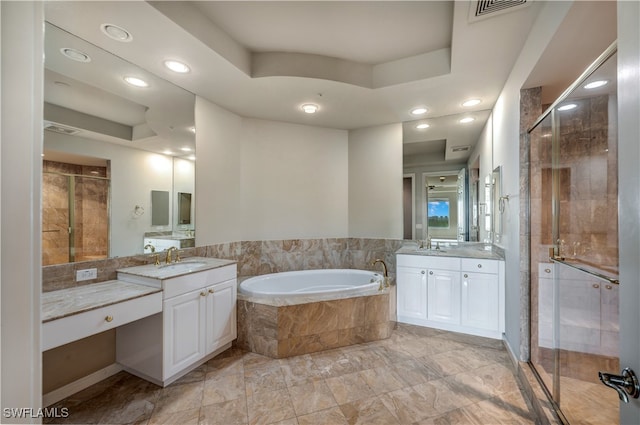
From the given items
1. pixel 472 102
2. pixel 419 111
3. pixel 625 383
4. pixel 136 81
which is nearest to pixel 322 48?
pixel 419 111

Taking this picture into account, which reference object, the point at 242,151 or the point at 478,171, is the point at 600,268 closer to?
the point at 478,171

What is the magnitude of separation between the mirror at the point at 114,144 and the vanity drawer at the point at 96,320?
23.0 inches

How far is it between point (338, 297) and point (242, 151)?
218cm

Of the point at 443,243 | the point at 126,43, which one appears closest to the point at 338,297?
the point at 443,243

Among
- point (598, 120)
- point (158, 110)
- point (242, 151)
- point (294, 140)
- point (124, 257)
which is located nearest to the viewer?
point (598, 120)

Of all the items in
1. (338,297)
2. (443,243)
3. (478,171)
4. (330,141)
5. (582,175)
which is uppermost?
(330,141)

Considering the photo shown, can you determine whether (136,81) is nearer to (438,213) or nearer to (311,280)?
(311,280)

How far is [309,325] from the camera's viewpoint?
8.52 ft

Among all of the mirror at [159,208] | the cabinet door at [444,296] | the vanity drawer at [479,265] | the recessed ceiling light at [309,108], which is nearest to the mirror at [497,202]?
the vanity drawer at [479,265]

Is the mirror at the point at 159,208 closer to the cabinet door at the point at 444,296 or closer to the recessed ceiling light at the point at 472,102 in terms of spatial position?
the cabinet door at the point at 444,296

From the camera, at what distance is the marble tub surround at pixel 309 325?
253 cm

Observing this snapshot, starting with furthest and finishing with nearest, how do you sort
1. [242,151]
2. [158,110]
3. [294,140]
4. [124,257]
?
[294,140] < [242,151] < [158,110] < [124,257]

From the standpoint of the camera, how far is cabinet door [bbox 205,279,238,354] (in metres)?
2.41

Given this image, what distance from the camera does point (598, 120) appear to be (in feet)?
6.23
